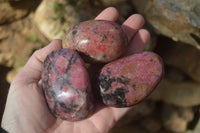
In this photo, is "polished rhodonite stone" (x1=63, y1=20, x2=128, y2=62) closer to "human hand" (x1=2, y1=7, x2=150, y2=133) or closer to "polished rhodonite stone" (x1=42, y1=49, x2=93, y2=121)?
"polished rhodonite stone" (x1=42, y1=49, x2=93, y2=121)

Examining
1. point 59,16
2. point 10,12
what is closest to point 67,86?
point 59,16

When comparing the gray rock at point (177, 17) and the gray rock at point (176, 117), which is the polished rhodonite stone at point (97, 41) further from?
the gray rock at point (176, 117)

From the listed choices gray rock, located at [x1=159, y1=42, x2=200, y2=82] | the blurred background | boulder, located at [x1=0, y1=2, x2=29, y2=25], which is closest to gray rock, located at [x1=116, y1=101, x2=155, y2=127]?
the blurred background

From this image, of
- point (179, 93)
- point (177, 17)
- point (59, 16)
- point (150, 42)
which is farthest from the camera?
point (179, 93)

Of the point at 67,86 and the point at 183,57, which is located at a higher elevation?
the point at 67,86

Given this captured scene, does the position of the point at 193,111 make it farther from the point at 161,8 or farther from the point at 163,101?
the point at 161,8

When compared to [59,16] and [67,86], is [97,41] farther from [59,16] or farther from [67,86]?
[59,16]

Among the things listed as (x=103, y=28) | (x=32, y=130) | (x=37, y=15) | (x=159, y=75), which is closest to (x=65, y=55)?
(x=103, y=28)

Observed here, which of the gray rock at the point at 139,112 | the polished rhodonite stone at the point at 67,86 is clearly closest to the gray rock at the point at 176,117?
the gray rock at the point at 139,112
